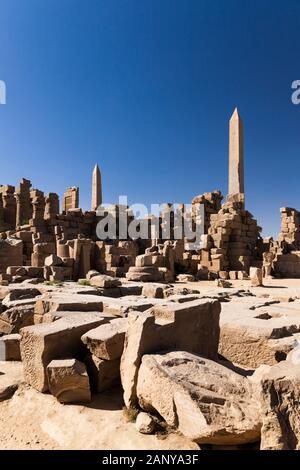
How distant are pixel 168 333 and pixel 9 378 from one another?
1943mm

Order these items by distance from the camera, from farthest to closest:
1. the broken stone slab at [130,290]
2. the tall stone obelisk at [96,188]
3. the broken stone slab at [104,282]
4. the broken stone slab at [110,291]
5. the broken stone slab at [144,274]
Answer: the tall stone obelisk at [96,188], the broken stone slab at [144,274], the broken stone slab at [130,290], the broken stone slab at [104,282], the broken stone slab at [110,291]

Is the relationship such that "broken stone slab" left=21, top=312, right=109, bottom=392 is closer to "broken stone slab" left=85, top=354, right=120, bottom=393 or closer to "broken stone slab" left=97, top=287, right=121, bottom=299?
"broken stone slab" left=85, top=354, right=120, bottom=393

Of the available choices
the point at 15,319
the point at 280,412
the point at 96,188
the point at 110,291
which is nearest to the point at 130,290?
the point at 110,291

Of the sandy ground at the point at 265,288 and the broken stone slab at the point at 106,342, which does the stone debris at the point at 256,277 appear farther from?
the broken stone slab at the point at 106,342

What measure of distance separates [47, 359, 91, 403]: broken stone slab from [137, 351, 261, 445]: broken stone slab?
1.96 ft

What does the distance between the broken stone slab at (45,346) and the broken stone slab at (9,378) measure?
160 millimetres

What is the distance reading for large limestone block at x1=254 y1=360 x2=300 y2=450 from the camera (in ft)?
6.64

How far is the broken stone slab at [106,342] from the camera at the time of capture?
3.33m

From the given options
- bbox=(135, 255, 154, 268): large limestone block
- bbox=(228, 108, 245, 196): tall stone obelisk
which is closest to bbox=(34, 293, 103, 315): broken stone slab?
bbox=(135, 255, 154, 268): large limestone block

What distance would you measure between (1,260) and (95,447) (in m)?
12.2

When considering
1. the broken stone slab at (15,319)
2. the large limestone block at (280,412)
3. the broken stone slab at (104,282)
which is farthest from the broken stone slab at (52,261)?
the large limestone block at (280,412)

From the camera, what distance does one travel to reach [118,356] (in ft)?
11.3

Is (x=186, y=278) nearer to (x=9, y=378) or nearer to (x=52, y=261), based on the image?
(x=52, y=261)

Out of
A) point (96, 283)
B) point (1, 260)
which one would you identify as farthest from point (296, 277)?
point (1, 260)
